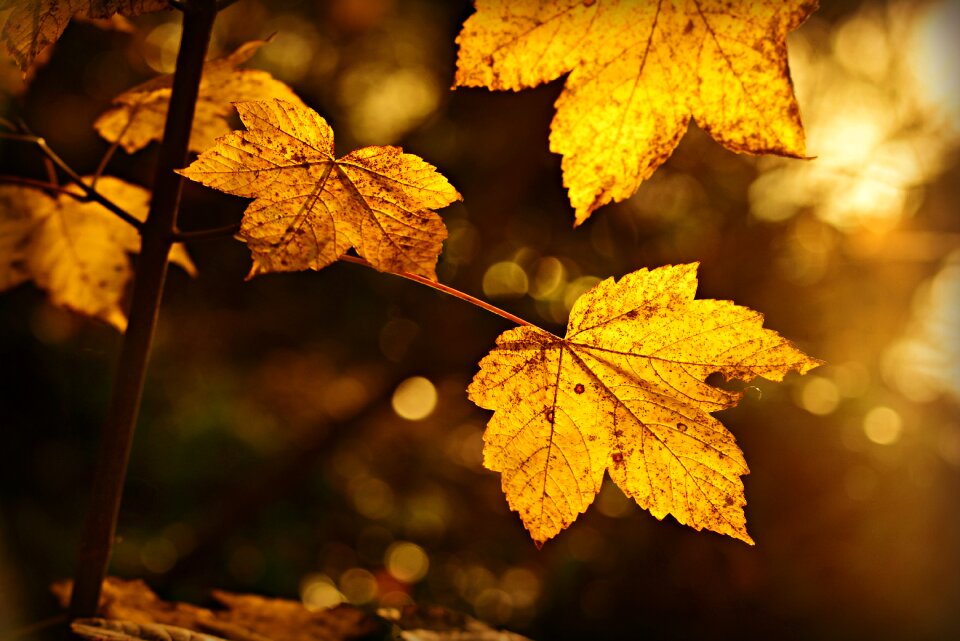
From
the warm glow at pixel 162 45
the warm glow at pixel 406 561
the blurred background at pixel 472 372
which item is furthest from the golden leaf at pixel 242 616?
the warm glow at pixel 406 561

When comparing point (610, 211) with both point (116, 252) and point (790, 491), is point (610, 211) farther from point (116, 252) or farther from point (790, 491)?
point (116, 252)

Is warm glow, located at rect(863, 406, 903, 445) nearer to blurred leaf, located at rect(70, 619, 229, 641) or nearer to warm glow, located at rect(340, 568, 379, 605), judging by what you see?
warm glow, located at rect(340, 568, 379, 605)

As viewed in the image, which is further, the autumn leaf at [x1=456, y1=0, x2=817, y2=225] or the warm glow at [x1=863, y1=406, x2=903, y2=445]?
the warm glow at [x1=863, y1=406, x2=903, y2=445]

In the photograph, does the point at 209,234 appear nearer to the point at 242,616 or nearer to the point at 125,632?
the point at 125,632

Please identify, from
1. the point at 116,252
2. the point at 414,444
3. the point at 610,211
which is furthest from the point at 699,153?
the point at 116,252

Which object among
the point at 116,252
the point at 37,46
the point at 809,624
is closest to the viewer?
the point at 37,46

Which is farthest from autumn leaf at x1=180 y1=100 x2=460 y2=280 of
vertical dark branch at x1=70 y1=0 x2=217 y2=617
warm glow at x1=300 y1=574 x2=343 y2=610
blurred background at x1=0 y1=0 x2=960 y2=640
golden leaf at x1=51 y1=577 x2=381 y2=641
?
warm glow at x1=300 y1=574 x2=343 y2=610
